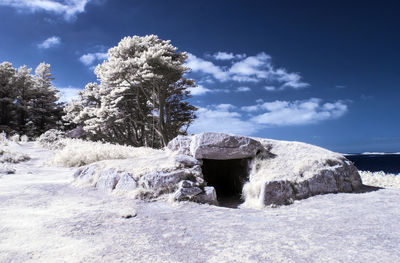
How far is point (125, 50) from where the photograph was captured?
17844 millimetres

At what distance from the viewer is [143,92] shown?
16.6 metres

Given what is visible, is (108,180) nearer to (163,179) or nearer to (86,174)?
(86,174)

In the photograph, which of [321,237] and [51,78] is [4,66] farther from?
[321,237]

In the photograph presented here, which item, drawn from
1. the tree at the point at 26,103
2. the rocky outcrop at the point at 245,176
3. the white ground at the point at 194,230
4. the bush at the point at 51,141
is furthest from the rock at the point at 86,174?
the tree at the point at 26,103

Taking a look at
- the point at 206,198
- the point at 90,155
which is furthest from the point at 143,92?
the point at 206,198

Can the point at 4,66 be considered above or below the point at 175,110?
above

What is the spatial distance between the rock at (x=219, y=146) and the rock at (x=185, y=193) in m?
1.08

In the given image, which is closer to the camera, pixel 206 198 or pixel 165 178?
pixel 206 198

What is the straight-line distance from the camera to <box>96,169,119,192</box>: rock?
583cm

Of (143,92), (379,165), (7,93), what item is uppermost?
(7,93)

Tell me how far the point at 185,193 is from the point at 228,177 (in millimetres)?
2784

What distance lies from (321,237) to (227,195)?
3.55 metres

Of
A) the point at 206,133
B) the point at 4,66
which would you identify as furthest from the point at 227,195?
the point at 4,66

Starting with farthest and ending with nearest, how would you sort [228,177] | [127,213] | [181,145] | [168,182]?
1. [228,177]
2. [181,145]
3. [168,182]
4. [127,213]
